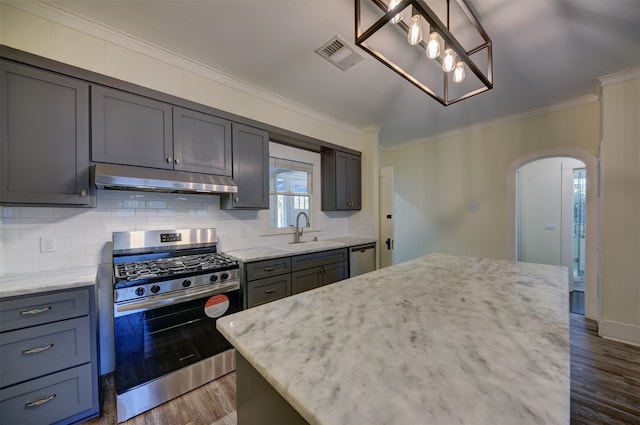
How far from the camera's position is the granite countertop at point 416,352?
48 centimetres

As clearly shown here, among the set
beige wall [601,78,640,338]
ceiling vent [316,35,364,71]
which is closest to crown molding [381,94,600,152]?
beige wall [601,78,640,338]

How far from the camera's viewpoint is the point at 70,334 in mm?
1518

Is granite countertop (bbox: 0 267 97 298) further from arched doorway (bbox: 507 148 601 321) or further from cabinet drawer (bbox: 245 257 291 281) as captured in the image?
arched doorway (bbox: 507 148 601 321)

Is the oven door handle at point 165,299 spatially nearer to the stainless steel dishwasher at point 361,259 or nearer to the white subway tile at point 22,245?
the white subway tile at point 22,245

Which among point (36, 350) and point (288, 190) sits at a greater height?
point (288, 190)

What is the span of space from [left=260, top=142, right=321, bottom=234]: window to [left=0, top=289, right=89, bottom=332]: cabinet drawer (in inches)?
68.2

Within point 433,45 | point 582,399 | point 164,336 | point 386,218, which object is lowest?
point 582,399

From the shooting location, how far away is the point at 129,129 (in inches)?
75.2

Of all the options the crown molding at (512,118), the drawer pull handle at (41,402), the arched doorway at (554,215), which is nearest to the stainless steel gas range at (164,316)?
the drawer pull handle at (41,402)

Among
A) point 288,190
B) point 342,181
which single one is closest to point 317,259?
point 288,190

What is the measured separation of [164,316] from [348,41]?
2.57m

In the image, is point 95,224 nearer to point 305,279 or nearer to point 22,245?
point 22,245

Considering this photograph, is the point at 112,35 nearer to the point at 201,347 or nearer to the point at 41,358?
the point at 41,358

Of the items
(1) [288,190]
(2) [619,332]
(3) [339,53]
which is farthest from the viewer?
(1) [288,190]
